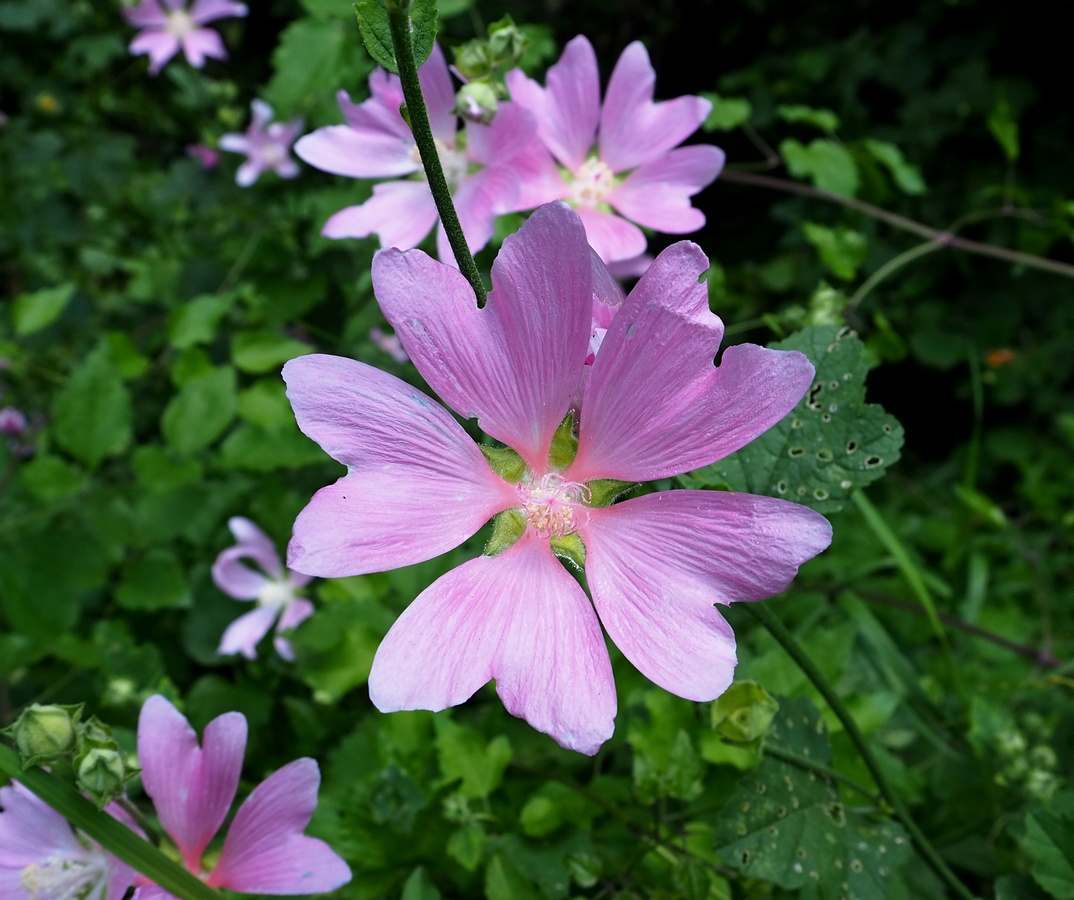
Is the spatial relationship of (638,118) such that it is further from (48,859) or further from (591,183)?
(48,859)

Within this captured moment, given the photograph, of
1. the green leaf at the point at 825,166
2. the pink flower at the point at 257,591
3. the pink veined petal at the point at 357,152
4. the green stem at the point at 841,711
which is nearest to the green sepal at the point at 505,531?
the green stem at the point at 841,711

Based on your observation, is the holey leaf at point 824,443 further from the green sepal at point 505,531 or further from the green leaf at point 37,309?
the green leaf at point 37,309

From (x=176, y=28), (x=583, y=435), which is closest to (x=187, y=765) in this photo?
(x=583, y=435)

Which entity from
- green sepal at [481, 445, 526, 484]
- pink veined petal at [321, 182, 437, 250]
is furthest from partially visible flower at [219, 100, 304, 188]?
green sepal at [481, 445, 526, 484]

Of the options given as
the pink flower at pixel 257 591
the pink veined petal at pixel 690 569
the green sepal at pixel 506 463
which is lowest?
the pink flower at pixel 257 591

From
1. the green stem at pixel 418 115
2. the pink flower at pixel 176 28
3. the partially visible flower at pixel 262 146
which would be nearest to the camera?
the green stem at pixel 418 115

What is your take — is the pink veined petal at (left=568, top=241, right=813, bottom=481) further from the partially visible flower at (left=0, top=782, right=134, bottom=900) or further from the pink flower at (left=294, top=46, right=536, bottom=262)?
the partially visible flower at (left=0, top=782, right=134, bottom=900)
